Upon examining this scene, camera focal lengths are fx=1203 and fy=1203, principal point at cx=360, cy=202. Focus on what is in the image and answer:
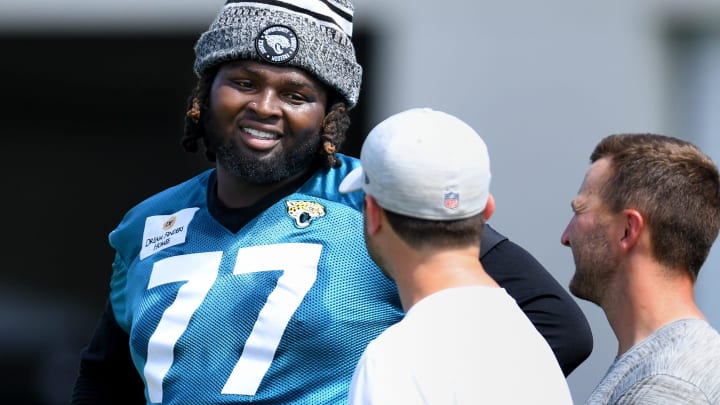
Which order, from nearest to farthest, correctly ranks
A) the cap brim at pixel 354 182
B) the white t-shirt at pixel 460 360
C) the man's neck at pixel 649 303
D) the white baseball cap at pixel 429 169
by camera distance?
the white t-shirt at pixel 460 360, the white baseball cap at pixel 429 169, the cap brim at pixel 354 182, the man's neck at pixel 649 303

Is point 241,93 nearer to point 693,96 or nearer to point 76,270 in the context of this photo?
point 693,96

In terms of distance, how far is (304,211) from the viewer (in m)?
2.65

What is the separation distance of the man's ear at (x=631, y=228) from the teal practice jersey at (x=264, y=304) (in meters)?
0.52

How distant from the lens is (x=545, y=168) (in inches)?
179

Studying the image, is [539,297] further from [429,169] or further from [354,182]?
[429,169]

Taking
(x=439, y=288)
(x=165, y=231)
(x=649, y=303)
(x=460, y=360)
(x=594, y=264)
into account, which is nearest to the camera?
(x=460, y=360)

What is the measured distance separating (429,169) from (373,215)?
138 mm

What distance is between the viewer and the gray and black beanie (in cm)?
262

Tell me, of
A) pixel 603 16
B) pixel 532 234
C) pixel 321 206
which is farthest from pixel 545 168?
pixel 321 206

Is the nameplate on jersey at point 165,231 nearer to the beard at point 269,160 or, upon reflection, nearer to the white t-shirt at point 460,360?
the beard at point 269,160

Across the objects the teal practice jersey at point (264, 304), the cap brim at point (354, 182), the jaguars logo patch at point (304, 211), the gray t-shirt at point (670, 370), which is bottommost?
the teal practice jersey at point (264, 304)

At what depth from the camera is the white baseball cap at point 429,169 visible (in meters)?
1.88

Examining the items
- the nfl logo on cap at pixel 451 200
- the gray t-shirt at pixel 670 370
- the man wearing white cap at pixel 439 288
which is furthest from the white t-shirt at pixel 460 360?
the gray t-shirt at pixel 670 370

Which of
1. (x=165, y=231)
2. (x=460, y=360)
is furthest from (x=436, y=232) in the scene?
(x=165, y=231)
